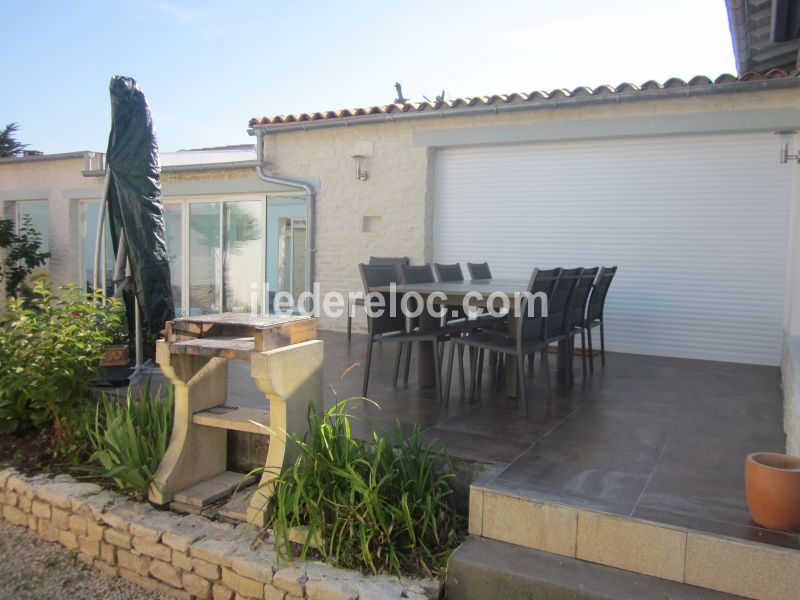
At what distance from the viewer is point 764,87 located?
17.9 ft

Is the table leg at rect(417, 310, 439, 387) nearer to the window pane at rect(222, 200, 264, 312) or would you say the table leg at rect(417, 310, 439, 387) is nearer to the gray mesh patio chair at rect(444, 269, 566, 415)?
the gray mesh patio chair at rect(444, 269, 566, 415)

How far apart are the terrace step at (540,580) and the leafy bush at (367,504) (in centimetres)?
21

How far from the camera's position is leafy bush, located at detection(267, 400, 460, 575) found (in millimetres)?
2555

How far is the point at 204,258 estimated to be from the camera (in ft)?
30.7

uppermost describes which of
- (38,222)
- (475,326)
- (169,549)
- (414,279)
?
(38,222)

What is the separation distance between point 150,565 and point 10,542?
1.09m

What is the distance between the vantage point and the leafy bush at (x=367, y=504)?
2.55m

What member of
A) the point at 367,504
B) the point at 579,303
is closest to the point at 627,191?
the point at 579,303

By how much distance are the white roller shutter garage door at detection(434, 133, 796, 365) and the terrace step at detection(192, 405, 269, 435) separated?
13.7ft

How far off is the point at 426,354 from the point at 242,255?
17.2 ft

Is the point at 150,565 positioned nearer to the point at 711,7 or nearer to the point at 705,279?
the point at 705,279

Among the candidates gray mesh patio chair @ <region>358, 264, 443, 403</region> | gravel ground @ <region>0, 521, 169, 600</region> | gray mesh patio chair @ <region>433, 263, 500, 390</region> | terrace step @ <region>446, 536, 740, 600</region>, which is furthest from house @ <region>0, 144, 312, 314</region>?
terrace step @ <region>446, 536, 740, 600</region>

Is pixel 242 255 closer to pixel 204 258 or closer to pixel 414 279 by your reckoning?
pixel 204 258

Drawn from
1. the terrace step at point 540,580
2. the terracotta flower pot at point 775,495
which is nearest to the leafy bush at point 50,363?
the terrace step at point 540,580
